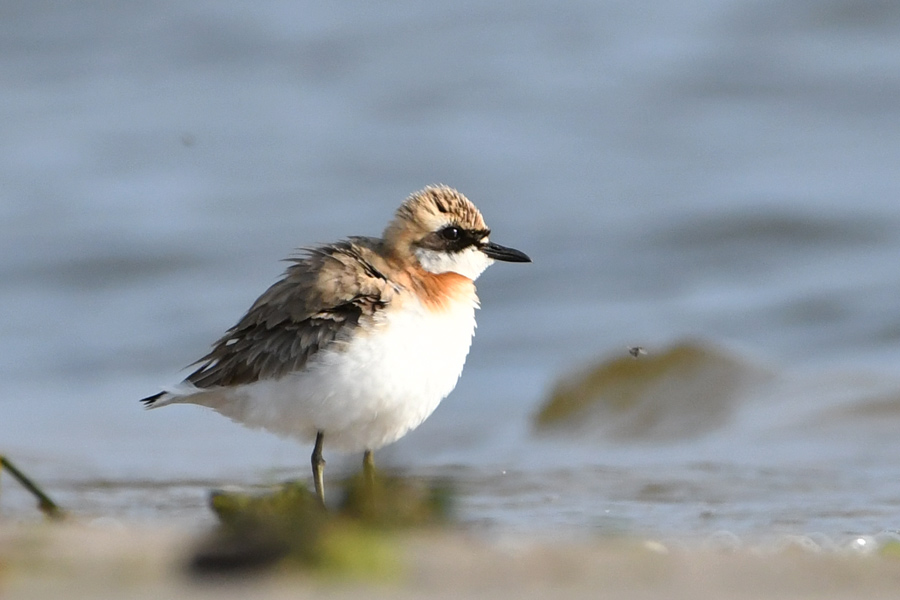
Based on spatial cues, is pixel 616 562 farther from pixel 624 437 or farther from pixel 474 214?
pixel 624 437

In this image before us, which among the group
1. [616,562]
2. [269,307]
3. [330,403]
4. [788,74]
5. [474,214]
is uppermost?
[788,74]

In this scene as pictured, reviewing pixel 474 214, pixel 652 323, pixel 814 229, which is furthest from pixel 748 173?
pixel 474 214

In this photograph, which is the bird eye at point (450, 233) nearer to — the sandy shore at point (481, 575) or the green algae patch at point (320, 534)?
the green algae patch at point (320, 534)

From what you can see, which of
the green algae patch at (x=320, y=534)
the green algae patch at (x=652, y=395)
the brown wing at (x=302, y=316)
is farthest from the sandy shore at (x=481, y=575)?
the green algae patch at (x=652, y=395)

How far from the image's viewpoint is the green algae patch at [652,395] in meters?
9.26

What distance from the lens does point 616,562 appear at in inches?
138

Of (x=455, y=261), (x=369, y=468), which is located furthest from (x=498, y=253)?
(x=369, y=468)

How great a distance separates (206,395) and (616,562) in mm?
3105

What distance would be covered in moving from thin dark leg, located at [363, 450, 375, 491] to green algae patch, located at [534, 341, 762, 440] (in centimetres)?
314

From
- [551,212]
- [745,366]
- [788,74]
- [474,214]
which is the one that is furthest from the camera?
[788,74]

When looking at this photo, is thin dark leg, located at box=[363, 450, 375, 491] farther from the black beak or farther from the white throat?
the black beak

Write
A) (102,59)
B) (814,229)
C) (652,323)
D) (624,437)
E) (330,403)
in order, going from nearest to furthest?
(330,403) → (624,437) → (652,323) → (814,229) → (102,59)

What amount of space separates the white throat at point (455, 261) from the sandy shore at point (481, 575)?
274 cm

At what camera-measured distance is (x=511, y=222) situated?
13898mm
